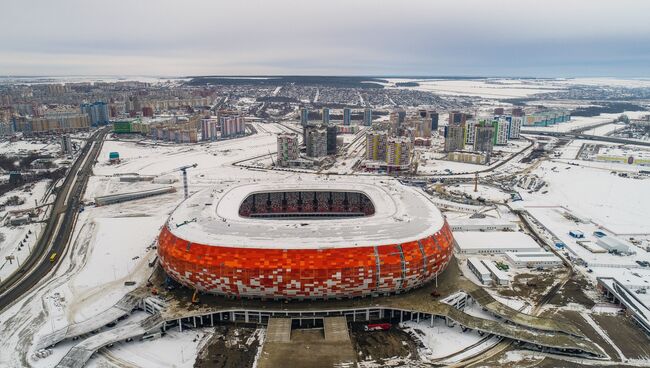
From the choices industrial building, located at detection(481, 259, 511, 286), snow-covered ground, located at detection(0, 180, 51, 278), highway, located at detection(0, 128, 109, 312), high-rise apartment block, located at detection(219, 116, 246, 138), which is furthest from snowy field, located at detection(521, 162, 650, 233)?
high-rise apartment block, located at detection(219, 116, 246, 138)

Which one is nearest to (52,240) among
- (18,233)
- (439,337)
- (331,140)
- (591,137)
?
(18,233)

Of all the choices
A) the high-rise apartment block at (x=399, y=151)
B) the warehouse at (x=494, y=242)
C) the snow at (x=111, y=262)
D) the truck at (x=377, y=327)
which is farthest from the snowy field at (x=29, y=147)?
the truck at (x=377, y=327)

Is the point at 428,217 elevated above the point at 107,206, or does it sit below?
above

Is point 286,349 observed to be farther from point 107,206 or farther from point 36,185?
point 36,185

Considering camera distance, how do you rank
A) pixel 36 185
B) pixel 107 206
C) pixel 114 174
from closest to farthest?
1. pixel 107 206
2. pixel 36 185
3. pixel 114 174

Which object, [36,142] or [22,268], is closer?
[22,268]

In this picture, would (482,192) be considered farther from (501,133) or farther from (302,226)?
(501,133)

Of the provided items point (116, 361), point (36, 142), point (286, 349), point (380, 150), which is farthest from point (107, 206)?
point (36, 142)
